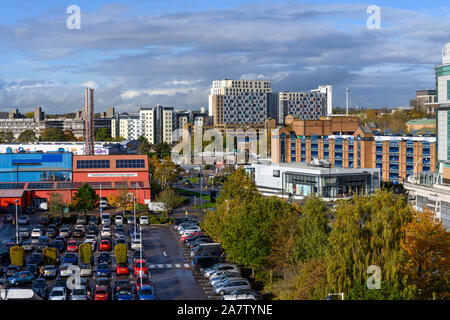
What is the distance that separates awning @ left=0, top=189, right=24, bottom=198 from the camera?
37875 mm

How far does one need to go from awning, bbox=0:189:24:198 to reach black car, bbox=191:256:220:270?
20.6 metres

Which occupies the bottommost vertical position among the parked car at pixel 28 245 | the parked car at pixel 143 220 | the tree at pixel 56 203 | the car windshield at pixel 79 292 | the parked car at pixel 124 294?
the parked car at pixel 143 220

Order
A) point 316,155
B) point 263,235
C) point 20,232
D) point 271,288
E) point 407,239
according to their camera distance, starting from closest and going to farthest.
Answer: point 407,239, point 271,288, point 263,235, point 20,232, point 316,155

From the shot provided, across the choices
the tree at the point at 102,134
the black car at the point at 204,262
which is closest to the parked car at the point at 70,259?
the black car at the point at 204,262

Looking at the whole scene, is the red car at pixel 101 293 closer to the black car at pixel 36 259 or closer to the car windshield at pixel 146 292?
the car windshield at pixel 146 292

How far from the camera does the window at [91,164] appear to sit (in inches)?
1661

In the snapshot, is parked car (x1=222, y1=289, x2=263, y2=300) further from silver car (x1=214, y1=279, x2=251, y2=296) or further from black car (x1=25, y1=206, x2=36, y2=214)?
black car (x1=25, y1=206, x2=36, y2=214)

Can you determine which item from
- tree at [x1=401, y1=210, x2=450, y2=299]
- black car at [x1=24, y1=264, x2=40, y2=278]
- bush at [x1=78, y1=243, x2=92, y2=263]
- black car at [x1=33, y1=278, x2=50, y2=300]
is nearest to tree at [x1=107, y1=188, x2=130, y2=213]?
bush at [x1=78, y1=243, x2=92, y2=263]

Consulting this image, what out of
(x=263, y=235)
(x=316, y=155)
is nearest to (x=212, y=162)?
(x=316, y=155)

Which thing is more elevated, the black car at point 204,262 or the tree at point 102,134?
the tree at point 102,134

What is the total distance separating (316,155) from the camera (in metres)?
57.3

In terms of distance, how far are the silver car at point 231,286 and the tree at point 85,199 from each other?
19.8m

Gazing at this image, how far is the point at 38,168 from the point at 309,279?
107 ft
